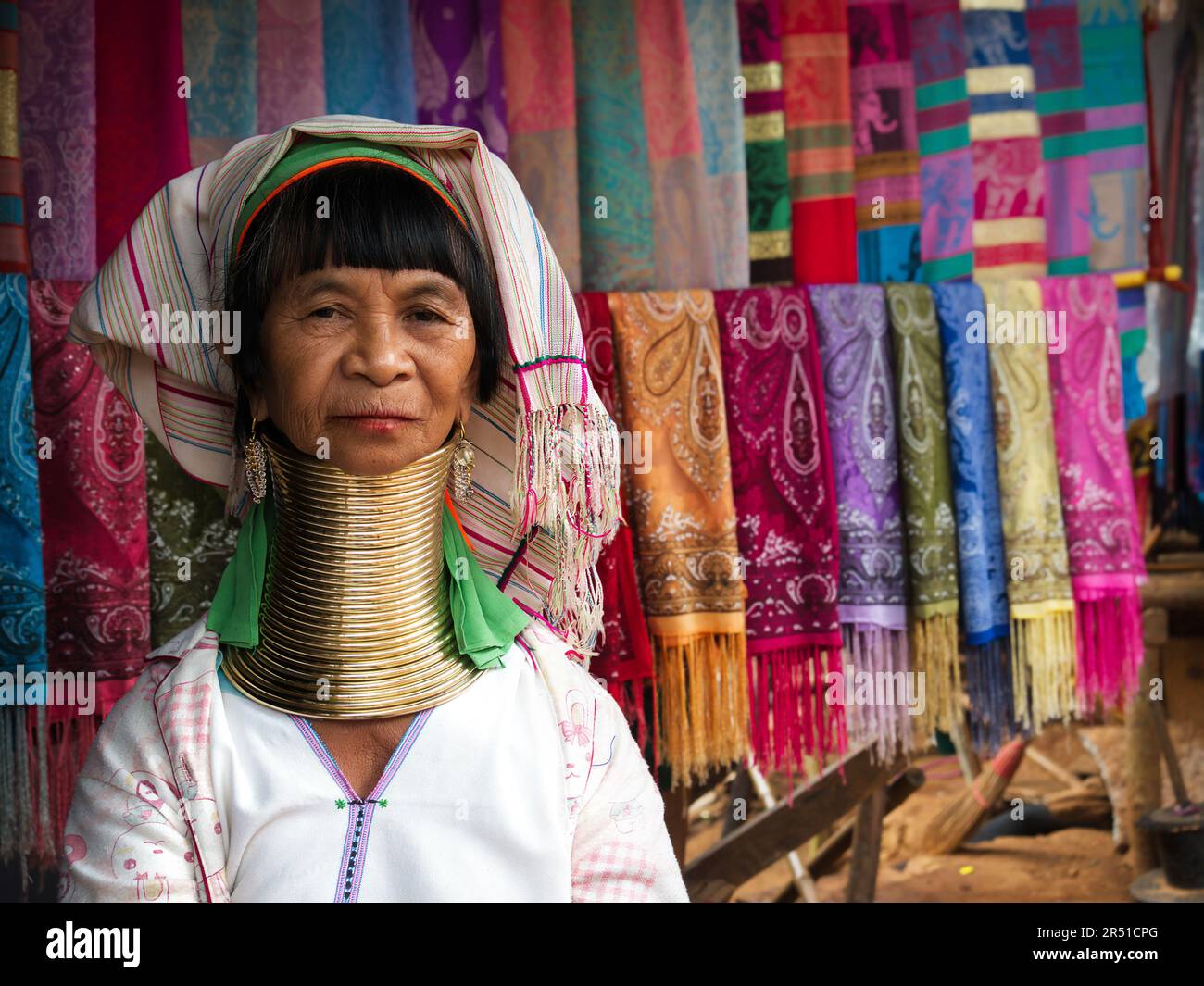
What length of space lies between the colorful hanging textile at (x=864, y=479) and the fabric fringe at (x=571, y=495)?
0.97 m

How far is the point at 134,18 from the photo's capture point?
275 centimetres

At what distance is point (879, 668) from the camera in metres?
2.95

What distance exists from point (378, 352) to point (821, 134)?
1.70 m

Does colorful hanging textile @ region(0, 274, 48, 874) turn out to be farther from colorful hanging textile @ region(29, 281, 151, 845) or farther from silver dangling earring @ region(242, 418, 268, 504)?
silver dangling earring @ region(242, 418, 268, 504)

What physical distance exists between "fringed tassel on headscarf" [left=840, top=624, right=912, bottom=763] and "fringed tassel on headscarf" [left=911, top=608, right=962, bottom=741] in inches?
1.4

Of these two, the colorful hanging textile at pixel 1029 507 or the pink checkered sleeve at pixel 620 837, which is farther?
the colorful hanging textile at pixel 1029 507

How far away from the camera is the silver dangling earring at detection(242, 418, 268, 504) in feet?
6.46

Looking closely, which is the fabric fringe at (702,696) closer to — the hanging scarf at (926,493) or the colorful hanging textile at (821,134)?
the hanging scarf at (926,493)

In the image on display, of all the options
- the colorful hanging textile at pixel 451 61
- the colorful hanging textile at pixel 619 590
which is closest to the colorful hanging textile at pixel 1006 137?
the colorful hanging textile at pixel 619 590

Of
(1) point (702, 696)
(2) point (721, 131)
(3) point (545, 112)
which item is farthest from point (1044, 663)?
(3) point (545, 112)

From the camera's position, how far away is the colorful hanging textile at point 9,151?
262cm

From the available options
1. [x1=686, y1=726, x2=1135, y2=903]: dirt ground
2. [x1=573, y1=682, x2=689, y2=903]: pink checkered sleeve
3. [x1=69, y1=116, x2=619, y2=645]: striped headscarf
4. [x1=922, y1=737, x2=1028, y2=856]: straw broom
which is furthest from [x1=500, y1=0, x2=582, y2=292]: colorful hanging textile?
[x1=922, y1=737, x2=1028, y2=856]: straw broom

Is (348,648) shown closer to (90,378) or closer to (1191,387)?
(90,378)
